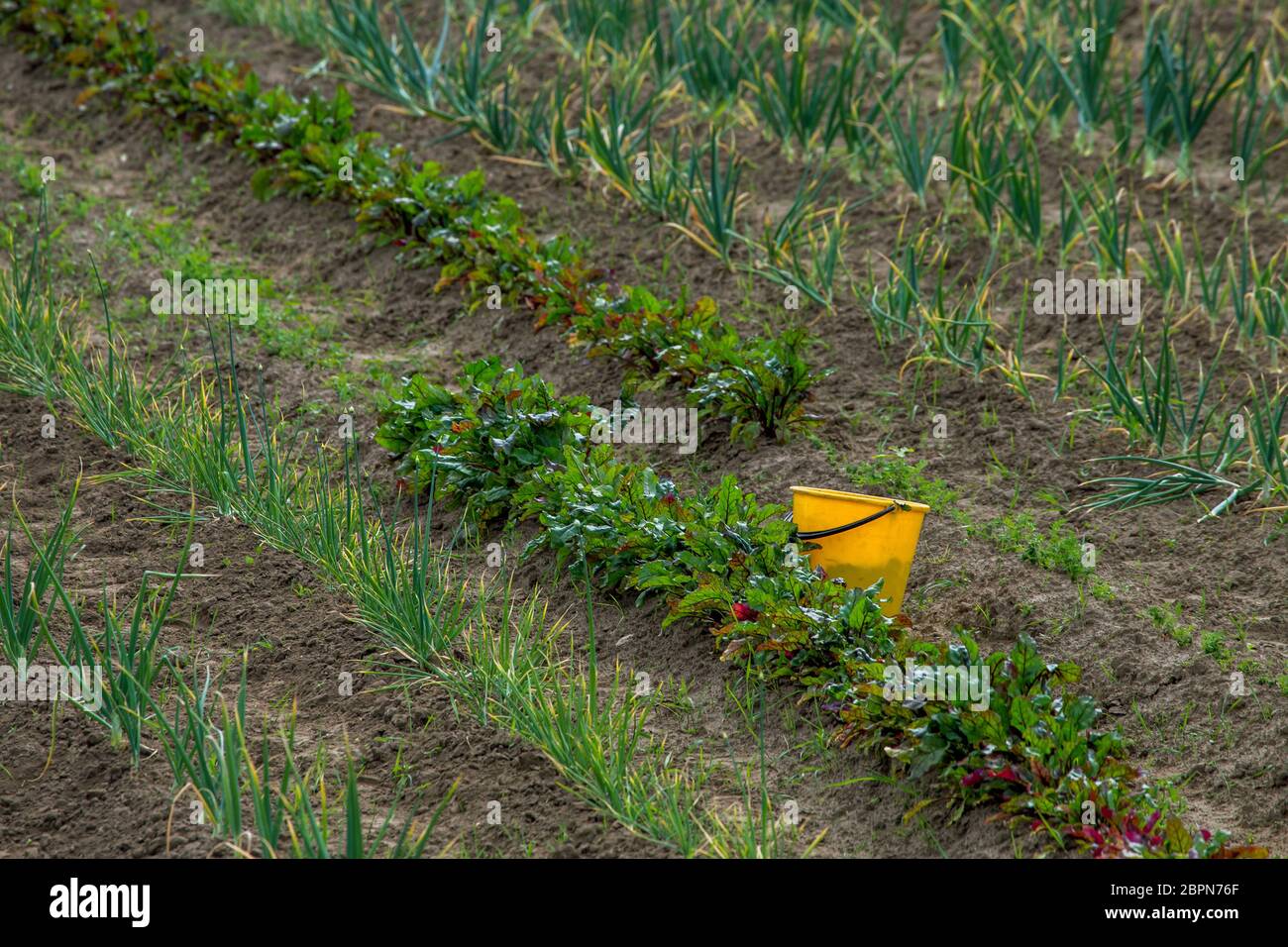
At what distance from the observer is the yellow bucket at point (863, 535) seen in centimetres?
356

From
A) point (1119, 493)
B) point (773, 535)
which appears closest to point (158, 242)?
point (773, 535)

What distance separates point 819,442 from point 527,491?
1043 mm

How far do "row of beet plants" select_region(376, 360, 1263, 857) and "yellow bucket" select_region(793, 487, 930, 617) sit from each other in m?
0.10

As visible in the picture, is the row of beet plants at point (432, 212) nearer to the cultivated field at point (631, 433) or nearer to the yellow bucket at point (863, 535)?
the cultivated field at point (631, 433)

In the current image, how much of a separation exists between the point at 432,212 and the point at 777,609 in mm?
2716

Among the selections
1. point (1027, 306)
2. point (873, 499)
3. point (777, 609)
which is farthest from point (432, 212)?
point (777, 609)

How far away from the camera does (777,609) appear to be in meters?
3.36

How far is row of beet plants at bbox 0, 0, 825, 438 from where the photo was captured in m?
4.40

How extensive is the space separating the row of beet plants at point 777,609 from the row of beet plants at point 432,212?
0.38m

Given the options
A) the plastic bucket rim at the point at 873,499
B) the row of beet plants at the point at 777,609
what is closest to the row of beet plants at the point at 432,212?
the row of beet plants at the point at 777,609

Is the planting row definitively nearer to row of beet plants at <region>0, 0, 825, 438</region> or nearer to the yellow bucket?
row of beet plants at <region>0, 0, 825, 438</region>

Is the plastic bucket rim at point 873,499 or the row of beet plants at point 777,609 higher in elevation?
the plastic bucket rim at point 873,499

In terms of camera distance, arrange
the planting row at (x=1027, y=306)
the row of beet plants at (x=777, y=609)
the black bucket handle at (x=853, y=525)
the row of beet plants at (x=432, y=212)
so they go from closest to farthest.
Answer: the row of beet plants at (x=777, y=609) → the black bucket handle at (x=853, y=525) → the planting row at (x=1027, y=306) → the row of beet plants at (x=432, y=212)

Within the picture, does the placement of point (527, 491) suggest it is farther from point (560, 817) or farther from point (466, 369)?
point (560, 817)
